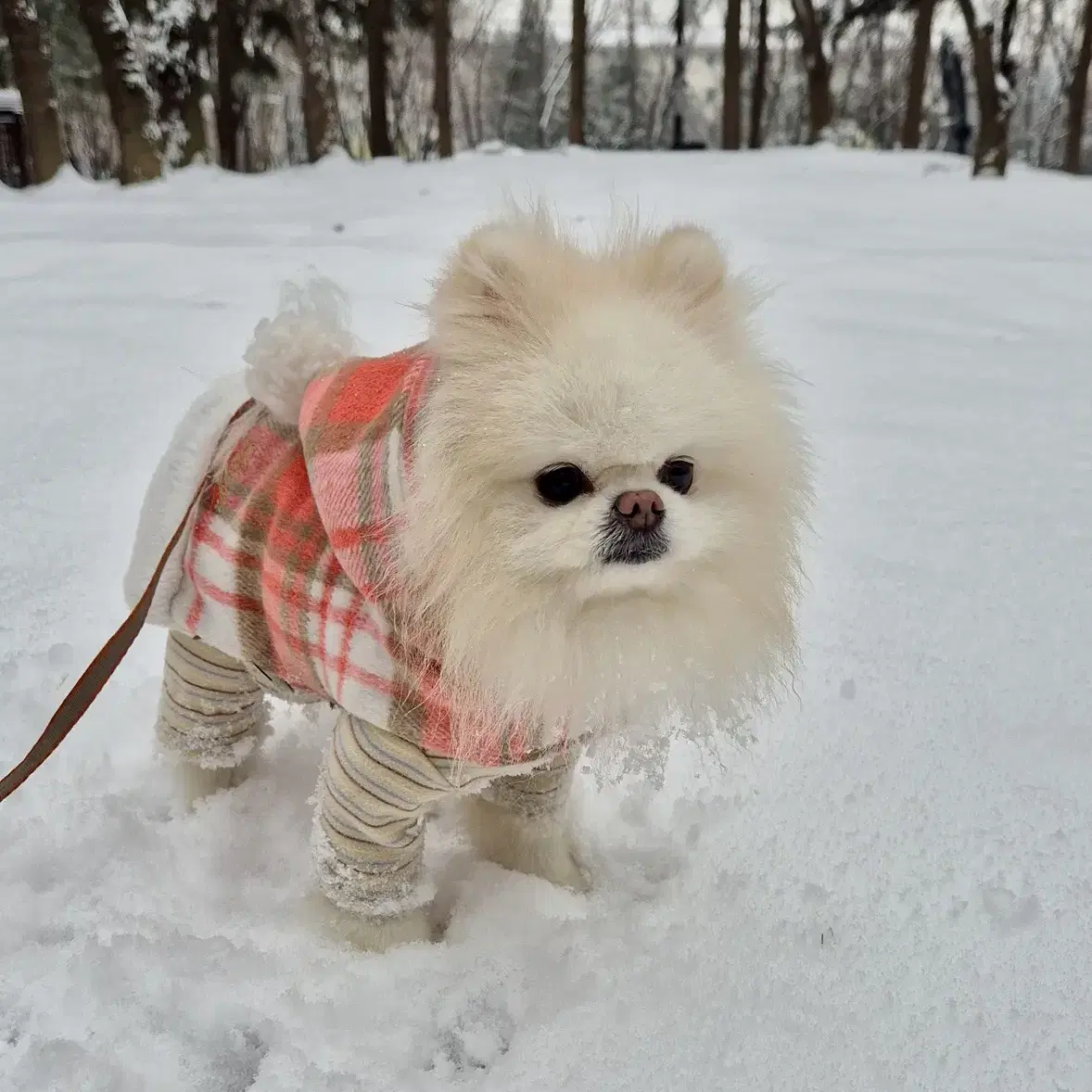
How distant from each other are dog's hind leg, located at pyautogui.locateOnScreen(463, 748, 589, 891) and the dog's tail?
717mm

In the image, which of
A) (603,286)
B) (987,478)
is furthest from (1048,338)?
(603,286)

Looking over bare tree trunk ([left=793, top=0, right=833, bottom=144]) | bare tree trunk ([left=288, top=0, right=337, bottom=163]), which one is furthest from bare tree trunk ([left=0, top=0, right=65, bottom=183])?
bare tree trunk ([left=793, top=0, right=833, bottom=144])

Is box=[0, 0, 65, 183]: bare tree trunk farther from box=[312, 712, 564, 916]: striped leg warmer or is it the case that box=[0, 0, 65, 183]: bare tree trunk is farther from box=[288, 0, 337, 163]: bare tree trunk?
box=[312, 712, 564, 916]: striped leg warmer

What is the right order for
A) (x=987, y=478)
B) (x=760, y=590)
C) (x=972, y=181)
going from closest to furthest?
(x=760, y=590) → (x=987, y=478) → (x=972, y=181)

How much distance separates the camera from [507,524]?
99 centimetres

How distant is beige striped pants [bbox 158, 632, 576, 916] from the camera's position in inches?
47.8

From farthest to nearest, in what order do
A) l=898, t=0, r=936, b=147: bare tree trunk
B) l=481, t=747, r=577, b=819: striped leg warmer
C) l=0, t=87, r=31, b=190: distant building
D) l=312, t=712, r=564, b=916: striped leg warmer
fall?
l=898, t=0, r=936, b=147: bare tree trunk
l=0, t=87, r=31, b=190: distant building
l=481, t=747, r=577, b=819: striped leg warmer
l=312, t=712, r=564, b=916: striped leg warmer

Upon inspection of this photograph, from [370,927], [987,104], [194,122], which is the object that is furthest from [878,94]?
[370,927]

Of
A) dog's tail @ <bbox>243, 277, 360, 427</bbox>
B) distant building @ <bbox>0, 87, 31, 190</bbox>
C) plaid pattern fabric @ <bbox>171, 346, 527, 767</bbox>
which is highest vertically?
distant building @ <bbox>0, 87, 31, 190</bbox>

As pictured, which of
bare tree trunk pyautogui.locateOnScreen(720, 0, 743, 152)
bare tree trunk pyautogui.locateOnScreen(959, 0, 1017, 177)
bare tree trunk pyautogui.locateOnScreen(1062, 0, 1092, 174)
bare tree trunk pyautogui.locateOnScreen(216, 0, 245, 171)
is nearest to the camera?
bare tree trunk pyautogui.locateOnScreen(959, 0, 1017, 177)

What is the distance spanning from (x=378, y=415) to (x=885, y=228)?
5.83 meters

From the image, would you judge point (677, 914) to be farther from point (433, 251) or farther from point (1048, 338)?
point (433, 251)

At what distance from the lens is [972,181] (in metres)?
7.95

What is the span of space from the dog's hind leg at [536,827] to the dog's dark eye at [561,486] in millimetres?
670
